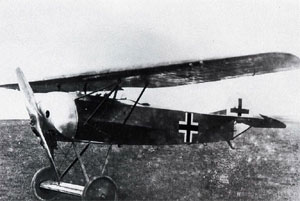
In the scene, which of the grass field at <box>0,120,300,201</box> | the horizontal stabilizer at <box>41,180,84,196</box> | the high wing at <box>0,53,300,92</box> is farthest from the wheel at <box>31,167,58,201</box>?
the high wing at <box>0,53,300,92</box>

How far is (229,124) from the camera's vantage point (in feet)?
30.2

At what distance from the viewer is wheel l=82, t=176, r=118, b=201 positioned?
631cm

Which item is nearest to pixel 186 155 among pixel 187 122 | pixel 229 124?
pixel 229 124

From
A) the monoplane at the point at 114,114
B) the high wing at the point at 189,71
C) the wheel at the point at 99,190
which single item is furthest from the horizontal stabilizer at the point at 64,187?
the high wing at the point at 189,71

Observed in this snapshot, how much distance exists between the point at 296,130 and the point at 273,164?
8.12 ft

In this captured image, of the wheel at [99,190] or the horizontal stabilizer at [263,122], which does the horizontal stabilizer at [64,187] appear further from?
the horizontal stabilizer at [263,122]

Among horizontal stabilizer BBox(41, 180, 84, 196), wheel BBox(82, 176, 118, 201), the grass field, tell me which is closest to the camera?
wheel BBox(82, 176, 118, 201)

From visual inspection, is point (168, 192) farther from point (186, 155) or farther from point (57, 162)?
point (57, 162)

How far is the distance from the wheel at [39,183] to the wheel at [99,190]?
199 centimetres

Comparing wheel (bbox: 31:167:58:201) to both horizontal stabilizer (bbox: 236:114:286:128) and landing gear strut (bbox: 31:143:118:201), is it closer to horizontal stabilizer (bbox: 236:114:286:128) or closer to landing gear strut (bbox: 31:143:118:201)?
landing gear strut (bbox: 31:143:118:201)

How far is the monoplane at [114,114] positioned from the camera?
6055mm

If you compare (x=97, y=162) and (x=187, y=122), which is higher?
(x=187, y=122)

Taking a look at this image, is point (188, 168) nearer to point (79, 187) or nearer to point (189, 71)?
point (79, 187)

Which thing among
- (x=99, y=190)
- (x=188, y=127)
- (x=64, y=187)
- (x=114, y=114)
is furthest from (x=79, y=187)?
(x=188, y=127)
